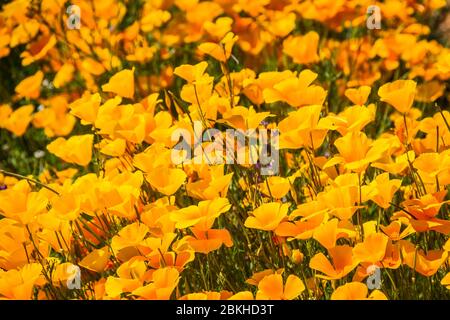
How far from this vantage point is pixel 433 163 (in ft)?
5.90

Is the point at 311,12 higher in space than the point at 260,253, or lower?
higher

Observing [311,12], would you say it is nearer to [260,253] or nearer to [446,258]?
[260,253]

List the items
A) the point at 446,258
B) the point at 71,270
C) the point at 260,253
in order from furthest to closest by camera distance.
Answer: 1. the point at 260,253
2. the point at 71,270
3. the point at 446,258

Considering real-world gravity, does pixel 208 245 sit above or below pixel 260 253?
above

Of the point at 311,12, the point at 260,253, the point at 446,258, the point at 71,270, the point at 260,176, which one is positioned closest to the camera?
the point at 446,258

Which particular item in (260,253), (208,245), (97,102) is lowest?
(260,253)

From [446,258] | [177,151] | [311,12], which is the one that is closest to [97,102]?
[177,151]

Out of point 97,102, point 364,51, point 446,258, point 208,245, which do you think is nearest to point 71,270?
point 208,245

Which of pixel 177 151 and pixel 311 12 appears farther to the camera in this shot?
pixel 311 12

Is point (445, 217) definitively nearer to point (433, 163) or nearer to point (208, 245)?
point (433, 163)
